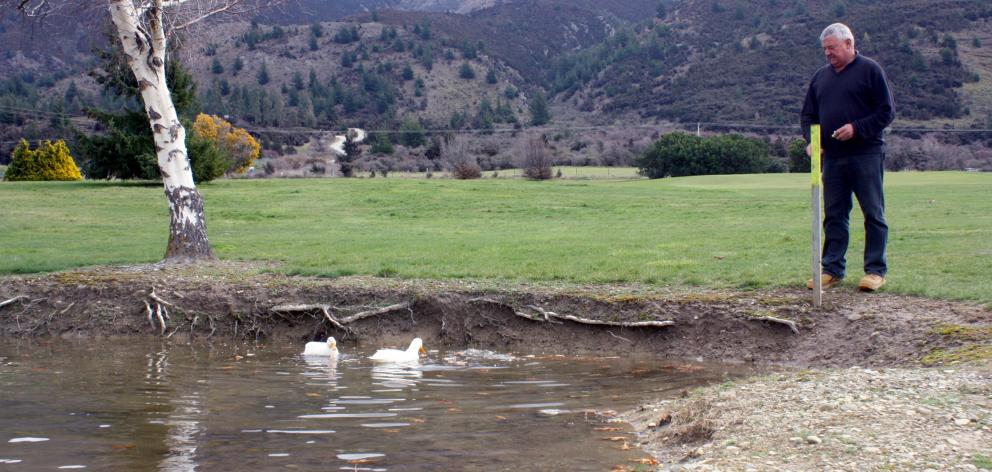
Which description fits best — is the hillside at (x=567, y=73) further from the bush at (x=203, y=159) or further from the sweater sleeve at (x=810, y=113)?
the sweater sleeve at (x=810, y=113)

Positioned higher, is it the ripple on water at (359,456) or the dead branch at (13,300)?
the dead branch at (13,300)

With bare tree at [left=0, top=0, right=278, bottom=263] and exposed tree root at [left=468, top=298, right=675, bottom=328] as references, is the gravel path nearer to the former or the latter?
exposed tree root at [left=468, top=298, right=675, bottom=328]

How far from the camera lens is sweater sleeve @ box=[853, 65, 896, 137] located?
1051cm

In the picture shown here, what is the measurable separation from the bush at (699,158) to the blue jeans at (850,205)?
2002 inches

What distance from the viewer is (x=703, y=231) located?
20219 millimetres

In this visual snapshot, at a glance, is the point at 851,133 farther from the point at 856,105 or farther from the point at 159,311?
the point at 159,311

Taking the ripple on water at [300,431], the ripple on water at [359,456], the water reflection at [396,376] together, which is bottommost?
the water reflection at [396,376]

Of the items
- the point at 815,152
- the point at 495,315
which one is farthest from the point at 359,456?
the point at 815,152

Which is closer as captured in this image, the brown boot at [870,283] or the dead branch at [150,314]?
the brown boot at [870,283]

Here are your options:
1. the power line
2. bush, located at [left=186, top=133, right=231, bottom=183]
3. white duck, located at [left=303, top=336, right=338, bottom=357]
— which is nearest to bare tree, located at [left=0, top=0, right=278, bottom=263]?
white duck, located at [left=303, top=336, right=338, bottom=357]

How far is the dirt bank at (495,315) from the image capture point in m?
10.1

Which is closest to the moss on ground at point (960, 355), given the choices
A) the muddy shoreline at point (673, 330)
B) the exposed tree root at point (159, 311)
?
the muddy shoreline at point (673, 330)

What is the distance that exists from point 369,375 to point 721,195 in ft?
83.8

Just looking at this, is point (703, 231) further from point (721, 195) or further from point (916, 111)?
point (916, 111)
